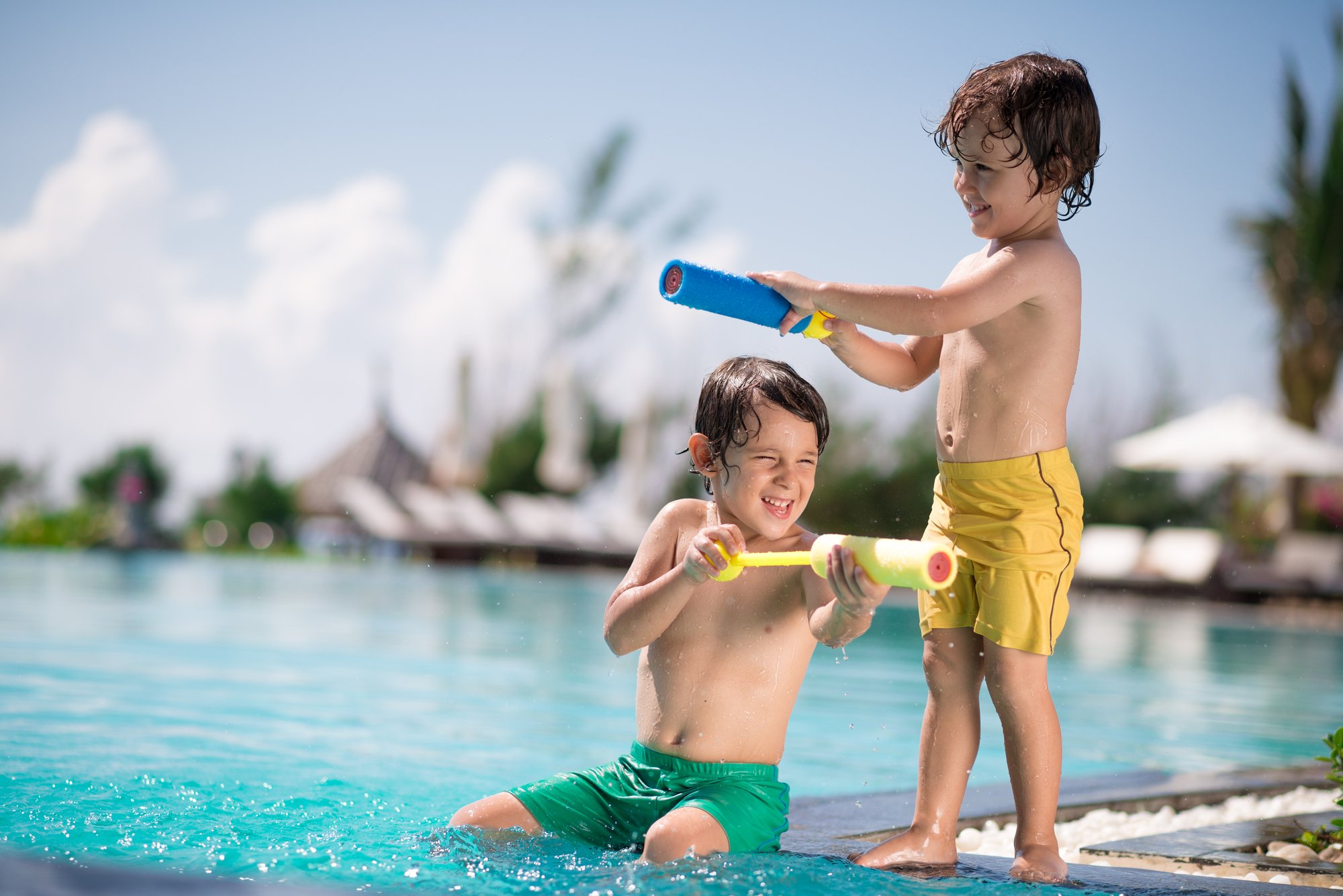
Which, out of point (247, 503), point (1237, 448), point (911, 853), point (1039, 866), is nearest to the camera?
point (1039, 866)

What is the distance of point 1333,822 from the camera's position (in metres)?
2.71

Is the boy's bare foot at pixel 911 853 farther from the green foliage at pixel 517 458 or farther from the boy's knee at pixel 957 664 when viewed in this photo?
the green foliage at pixel 517 458

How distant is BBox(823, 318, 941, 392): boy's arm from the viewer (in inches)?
102

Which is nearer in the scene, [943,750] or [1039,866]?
[1039,866]

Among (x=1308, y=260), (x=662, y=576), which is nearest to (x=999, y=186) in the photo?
(x=662, y=576)

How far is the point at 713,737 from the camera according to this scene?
242cm

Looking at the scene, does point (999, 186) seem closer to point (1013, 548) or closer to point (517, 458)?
point (1013, 548)

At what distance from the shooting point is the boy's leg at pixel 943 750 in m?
2.40

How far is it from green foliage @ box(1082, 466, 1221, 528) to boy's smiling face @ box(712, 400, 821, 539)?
23747 millimetres

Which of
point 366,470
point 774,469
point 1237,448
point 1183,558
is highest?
point 1237,448

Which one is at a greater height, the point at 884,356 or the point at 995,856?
the point at 884,356

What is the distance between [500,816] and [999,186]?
1618mm


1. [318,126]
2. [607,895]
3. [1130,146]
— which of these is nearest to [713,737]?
[607,895]

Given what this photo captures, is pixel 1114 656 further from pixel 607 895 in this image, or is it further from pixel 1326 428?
pixel 1326 428
